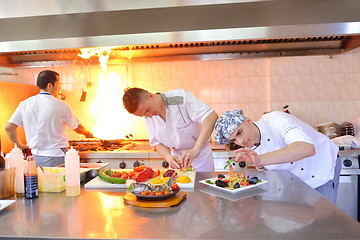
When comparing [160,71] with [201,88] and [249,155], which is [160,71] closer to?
[201,88]

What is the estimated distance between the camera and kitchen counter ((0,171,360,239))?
1.20m

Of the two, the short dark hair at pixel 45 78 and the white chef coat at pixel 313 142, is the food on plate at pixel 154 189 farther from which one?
the short dark hair at pixel 45 78

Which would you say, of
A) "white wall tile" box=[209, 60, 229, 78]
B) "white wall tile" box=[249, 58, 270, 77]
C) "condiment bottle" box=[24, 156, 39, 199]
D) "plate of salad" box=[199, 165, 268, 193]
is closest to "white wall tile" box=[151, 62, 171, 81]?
"white wall tile" box=[209, 60, 229, 78]

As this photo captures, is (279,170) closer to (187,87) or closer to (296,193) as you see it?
(296,193)

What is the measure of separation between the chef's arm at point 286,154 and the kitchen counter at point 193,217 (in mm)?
142

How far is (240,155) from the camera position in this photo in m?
1.84

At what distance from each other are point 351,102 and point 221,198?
9.29 feet

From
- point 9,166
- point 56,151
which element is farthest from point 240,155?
point 56,151

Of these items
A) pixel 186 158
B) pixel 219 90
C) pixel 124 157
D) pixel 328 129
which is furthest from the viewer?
pixel 219 90

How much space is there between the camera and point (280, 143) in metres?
1.99

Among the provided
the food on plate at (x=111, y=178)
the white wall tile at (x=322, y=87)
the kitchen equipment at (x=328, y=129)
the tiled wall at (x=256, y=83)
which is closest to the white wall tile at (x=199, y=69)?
the tiled wall at (x=256, y=83)

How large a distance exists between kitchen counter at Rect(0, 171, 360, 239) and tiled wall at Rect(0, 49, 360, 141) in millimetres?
2240

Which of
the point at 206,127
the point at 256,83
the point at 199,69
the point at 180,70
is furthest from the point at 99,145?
the point at 256,83

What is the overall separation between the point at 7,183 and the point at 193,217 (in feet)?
3.43
